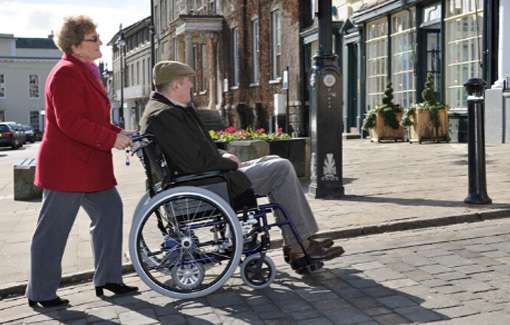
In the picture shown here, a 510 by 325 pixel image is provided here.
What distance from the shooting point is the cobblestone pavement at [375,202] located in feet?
20.3

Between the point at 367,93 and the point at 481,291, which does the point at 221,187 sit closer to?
the point at 481,291

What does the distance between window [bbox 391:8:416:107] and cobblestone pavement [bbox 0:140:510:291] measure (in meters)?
4.96

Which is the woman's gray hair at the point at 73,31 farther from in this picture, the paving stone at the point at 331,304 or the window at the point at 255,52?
the window at the point at 255,52

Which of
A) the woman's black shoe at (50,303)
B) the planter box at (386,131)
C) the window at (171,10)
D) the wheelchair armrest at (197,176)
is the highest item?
the window at (171,10)

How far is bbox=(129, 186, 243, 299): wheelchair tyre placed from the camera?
4344mm

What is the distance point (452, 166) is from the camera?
10.6m

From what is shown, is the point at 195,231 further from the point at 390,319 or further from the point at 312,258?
the point at 390,319

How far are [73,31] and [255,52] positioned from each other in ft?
79.5

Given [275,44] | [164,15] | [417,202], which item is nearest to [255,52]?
[275,44]

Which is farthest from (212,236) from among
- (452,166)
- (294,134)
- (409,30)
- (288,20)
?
(288,20)

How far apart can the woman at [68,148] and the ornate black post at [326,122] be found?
3879 mm

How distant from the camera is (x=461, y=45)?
50.6 ft

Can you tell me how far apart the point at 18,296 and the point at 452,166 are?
Result: 7334mm

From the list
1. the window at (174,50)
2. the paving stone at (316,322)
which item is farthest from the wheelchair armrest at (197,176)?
the window at (174,50)
